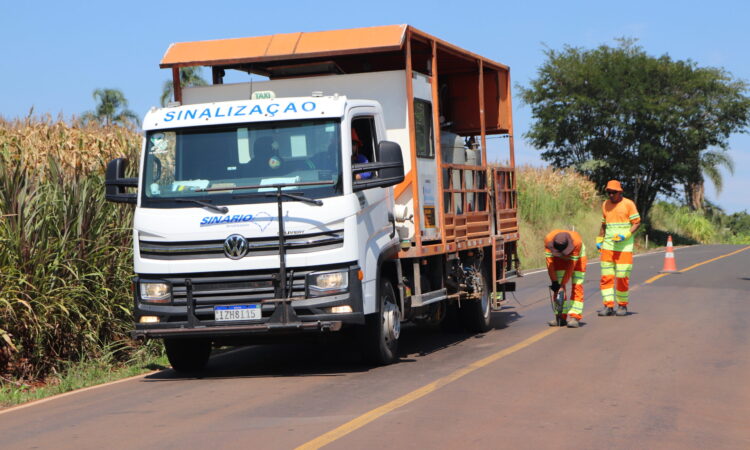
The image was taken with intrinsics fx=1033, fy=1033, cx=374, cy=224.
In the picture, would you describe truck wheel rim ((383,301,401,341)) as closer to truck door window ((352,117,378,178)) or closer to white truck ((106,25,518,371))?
white truck ((106,25,518,371))

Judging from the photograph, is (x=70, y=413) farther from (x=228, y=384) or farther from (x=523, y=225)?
(x=523, y=225)

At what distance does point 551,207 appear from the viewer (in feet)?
121

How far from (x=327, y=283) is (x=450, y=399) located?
186 centimetres

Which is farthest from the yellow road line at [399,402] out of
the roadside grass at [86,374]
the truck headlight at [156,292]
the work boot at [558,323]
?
the roadside grass at [86,374]

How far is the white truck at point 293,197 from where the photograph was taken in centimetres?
945

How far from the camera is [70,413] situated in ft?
27.3

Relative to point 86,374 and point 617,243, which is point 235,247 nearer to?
point 86,374

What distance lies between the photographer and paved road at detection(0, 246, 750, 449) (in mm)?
6855

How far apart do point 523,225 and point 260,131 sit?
25.0 meters

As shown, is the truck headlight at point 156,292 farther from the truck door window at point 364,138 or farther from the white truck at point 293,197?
the truck door window at point 364,138

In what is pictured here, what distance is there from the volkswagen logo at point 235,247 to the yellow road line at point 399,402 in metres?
2.09

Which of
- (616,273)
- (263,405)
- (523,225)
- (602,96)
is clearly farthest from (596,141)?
(263,405)

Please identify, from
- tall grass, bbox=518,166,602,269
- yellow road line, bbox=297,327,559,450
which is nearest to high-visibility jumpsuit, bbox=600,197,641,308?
yellow road line, bbox=297,327,559,450

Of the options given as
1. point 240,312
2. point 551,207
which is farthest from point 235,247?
point 551,207
